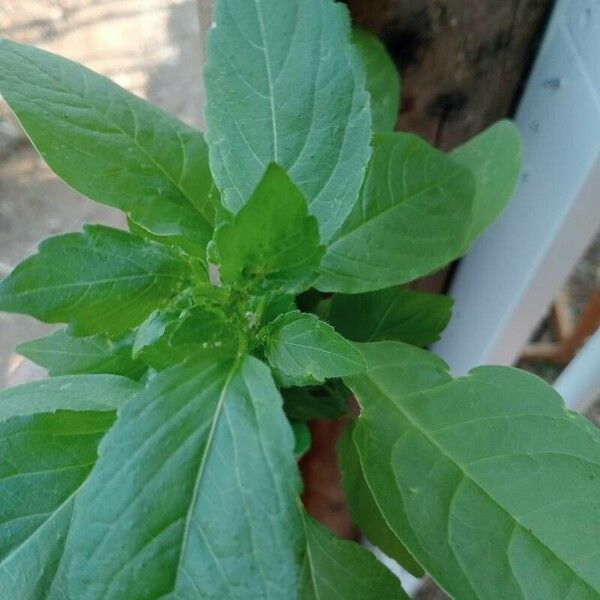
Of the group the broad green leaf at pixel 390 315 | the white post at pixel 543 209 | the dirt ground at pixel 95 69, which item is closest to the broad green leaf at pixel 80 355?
the broad green leaf at pixel 390 315

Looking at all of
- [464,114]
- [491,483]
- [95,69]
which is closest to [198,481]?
[491,483]

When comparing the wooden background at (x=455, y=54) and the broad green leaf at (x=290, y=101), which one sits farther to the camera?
the wooden background at (x=455, y=54)

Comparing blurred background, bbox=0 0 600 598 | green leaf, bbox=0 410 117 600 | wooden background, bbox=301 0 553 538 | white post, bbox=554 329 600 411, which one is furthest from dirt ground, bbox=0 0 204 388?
white post, bbox=554 329 600 411

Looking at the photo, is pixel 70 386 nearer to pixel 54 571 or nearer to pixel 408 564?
pixel 54 571

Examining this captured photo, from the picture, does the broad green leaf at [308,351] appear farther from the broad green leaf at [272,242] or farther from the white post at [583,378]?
the white post at [583,378]

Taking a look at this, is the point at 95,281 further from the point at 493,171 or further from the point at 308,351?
the point at 493,171
